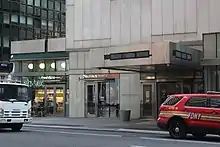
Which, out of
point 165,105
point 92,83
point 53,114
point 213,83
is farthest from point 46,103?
point 165,105

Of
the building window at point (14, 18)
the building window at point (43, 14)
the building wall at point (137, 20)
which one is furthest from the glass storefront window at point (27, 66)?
the building window at point (43, 14)

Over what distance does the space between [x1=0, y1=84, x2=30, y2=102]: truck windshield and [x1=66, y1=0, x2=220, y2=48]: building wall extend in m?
11.9

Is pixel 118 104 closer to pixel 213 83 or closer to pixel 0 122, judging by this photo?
pixel 213 83

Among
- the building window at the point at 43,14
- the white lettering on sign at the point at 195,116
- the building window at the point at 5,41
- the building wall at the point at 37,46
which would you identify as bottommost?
the white lettering on sign at the point at 195,116

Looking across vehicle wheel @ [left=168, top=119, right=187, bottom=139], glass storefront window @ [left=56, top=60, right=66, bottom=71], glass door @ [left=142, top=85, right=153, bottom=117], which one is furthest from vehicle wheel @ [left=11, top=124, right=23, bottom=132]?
glass storefront window @ [left=56, top=60, right=66, bottom=71]

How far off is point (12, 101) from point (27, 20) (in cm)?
3198

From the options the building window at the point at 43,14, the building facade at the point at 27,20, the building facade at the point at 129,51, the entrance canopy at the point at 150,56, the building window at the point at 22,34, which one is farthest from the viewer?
the building window at the point at 43,14

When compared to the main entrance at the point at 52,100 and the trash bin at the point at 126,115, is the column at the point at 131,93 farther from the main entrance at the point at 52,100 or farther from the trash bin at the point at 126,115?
the main entrance at the point at 52,100

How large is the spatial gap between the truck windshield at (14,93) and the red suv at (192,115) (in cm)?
733

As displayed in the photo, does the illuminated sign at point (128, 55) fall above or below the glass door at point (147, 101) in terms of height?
above

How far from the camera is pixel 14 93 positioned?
915 inches

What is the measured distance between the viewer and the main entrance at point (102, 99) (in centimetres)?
3509

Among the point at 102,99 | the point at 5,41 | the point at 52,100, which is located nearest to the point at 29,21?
the point at 5,41

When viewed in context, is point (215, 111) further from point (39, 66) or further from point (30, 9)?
point (30, 9)
